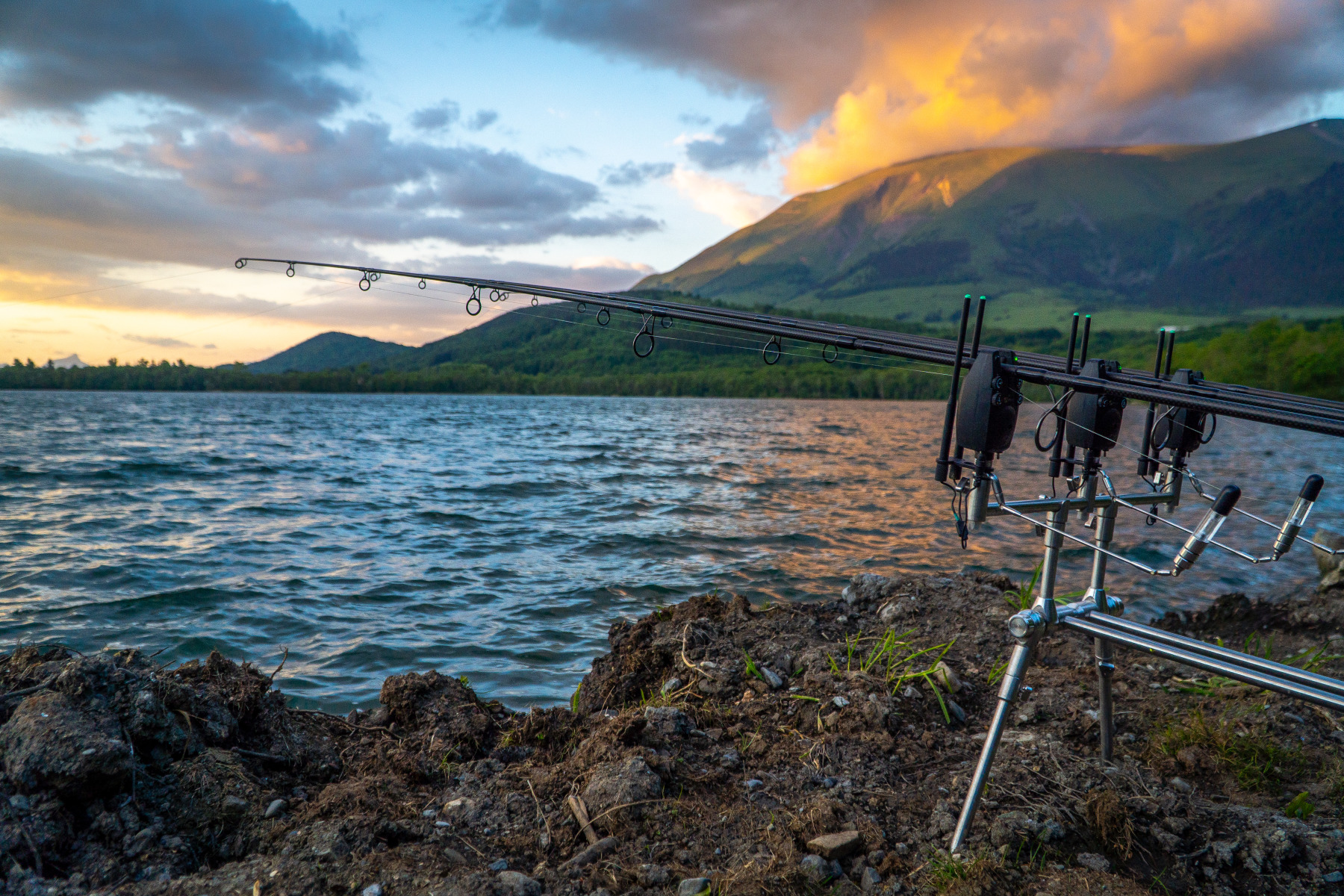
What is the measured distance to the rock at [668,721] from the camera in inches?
149

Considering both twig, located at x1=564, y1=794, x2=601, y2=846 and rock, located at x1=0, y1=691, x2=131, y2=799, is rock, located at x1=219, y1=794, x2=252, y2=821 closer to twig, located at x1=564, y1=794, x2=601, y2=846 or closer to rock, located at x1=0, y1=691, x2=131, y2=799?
rock, located at x1=0, y1=691, x2=131, y2=799

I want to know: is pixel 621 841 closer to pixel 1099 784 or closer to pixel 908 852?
pixel 908 852

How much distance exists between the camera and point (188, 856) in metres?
2.81

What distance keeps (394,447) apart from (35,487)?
14.1 m

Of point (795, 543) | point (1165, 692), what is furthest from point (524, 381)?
point (1165, 692)

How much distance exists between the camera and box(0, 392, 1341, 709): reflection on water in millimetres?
7512

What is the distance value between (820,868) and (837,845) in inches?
5.2

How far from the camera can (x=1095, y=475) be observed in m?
2.96

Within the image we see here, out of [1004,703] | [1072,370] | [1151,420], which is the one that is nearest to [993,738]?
[1004,703]

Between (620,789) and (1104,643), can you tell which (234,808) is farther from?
(1104,643)

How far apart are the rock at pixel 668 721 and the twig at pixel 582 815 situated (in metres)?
0.66

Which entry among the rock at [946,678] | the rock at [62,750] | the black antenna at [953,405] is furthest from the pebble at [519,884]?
the rock at [946,678]

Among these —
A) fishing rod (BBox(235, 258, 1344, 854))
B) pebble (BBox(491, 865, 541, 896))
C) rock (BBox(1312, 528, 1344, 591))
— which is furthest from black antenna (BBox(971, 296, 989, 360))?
rock (BBox(1312, 528, 1344, 591))

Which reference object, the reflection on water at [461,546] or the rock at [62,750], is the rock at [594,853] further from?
the reflection on water at [461,546]
